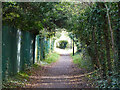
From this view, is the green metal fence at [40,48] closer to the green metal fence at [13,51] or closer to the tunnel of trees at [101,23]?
the green metal fence at [13,51]

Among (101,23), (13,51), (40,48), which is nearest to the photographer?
(101,23)

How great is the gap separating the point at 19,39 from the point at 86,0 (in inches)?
160

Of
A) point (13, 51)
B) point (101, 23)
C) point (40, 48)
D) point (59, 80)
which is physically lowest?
point (59, 80)

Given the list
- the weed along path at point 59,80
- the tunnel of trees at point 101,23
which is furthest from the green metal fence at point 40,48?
the tunnel of trees at point 101,23

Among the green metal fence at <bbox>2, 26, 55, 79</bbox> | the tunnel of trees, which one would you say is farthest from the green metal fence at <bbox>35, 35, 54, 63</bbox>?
the tunnel of trees

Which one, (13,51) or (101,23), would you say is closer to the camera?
(101,23)

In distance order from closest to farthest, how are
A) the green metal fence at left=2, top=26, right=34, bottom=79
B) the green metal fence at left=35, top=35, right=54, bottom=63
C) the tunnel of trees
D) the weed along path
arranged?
the tunnel of trees < the green metal fence at left=2, top=26, right=34, bottom=79 < the weed along path < the green metal fence at left=35, top=35, right=54, bottom=63

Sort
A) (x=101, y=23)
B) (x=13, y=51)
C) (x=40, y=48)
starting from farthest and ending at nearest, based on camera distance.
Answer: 1. (x=40, y=48)
2. (x=13, y=51)
3. (x=101, y=23)

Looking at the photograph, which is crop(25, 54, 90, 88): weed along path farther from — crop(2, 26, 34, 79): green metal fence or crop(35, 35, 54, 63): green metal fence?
crop(35, 35, 54, 63): green metal fence

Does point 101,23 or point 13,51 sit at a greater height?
point 101,23

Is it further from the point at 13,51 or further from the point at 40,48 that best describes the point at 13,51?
the point at 40,48

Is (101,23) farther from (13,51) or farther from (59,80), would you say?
(13,51)

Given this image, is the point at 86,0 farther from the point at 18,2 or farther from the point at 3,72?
the point at 3,72

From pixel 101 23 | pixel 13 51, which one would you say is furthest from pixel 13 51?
pixel 101 23
